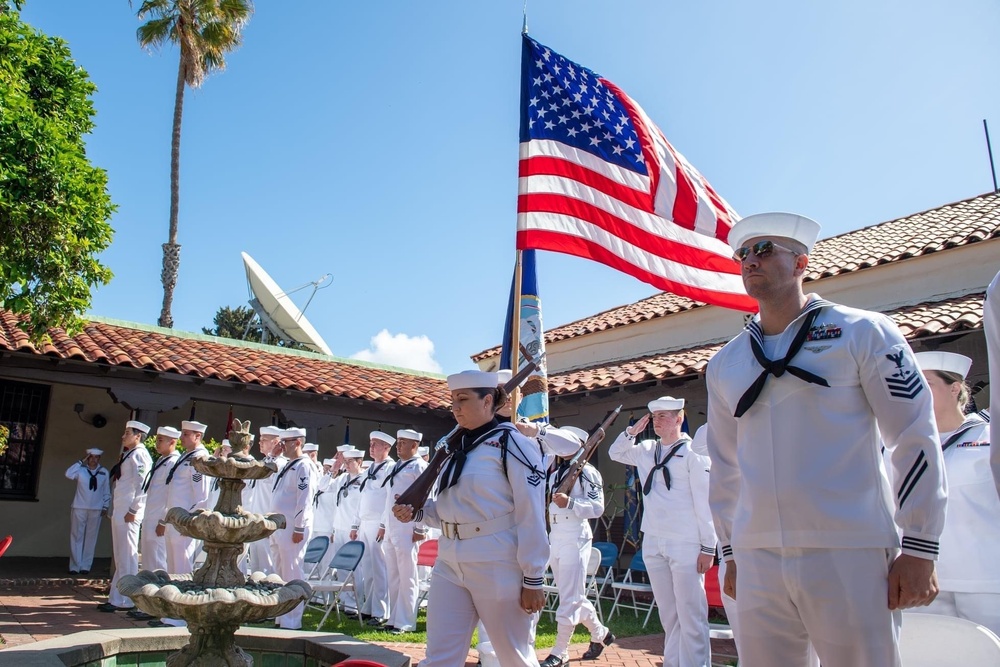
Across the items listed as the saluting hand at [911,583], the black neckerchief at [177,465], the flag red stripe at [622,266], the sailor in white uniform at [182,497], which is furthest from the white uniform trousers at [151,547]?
the saluting hand at [911,583]

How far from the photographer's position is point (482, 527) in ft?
13.9

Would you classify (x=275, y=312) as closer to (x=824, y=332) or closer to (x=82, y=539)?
(x=82, y=539)

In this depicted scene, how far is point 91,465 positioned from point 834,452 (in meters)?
15.7

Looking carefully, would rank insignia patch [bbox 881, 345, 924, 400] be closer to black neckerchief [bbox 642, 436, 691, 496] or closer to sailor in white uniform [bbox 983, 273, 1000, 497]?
sailor in white uniform [bbox 983, 273, 1000, 497]

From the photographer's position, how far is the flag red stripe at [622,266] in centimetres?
676

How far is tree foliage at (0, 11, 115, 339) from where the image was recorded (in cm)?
655

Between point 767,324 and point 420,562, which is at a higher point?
point 767,324

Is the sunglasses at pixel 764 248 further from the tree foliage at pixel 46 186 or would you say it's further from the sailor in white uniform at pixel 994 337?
the tree foliage at pixel 46 186

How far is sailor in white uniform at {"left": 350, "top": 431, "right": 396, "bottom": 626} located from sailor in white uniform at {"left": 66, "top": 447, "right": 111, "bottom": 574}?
6.33 m

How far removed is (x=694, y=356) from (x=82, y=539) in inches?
468

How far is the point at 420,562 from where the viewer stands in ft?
32.0

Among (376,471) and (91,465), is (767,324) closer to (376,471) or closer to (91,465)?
(376,471)

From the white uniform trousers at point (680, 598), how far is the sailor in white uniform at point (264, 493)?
6538 millimetres

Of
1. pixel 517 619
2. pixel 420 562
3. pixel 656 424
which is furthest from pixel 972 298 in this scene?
pixel 517 619
